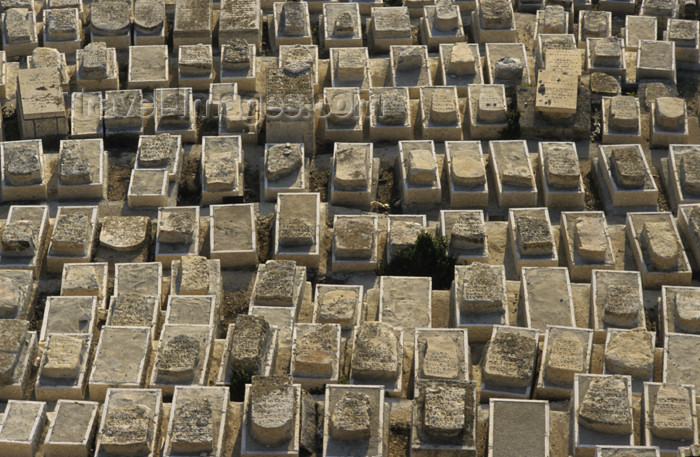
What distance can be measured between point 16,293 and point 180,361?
476 centimetres

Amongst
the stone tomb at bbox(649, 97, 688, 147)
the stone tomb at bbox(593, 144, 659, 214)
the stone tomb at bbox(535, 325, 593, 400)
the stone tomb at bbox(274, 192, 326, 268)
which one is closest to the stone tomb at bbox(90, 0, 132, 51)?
the stone tomb at bbox(274, 192, 326, 268)

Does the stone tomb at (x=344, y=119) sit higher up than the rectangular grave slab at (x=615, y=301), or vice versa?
the stone tomb at (x=344, y=119)

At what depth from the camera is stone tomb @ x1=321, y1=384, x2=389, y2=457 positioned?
2553 centimetres

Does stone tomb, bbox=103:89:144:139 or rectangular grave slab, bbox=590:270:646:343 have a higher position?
stone tomb, bbox=103:89:144:139

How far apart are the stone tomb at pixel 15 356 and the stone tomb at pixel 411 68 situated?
14.4 m

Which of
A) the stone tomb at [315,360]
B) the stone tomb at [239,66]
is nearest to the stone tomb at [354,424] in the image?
the stone tomb at [315,360]

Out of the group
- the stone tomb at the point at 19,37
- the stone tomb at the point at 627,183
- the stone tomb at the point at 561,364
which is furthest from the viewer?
the stone tomb at the point at 19,37

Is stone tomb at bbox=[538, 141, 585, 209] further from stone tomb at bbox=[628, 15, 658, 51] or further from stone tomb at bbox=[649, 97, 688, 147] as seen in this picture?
stone tomb at bbox=[628, 15, 658, 51]

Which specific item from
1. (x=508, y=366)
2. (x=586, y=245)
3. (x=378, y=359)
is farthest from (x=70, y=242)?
(x=586, y=245)

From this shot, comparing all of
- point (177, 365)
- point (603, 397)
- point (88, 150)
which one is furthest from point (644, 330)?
point (88, 150)

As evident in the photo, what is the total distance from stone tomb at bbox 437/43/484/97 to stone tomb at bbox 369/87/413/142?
2124 millimetres

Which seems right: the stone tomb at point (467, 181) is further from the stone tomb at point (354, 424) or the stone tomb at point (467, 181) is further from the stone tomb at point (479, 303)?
the stone tomb at point (354, 424)

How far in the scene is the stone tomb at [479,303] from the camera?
29359 mm

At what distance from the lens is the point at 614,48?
3841 cm
